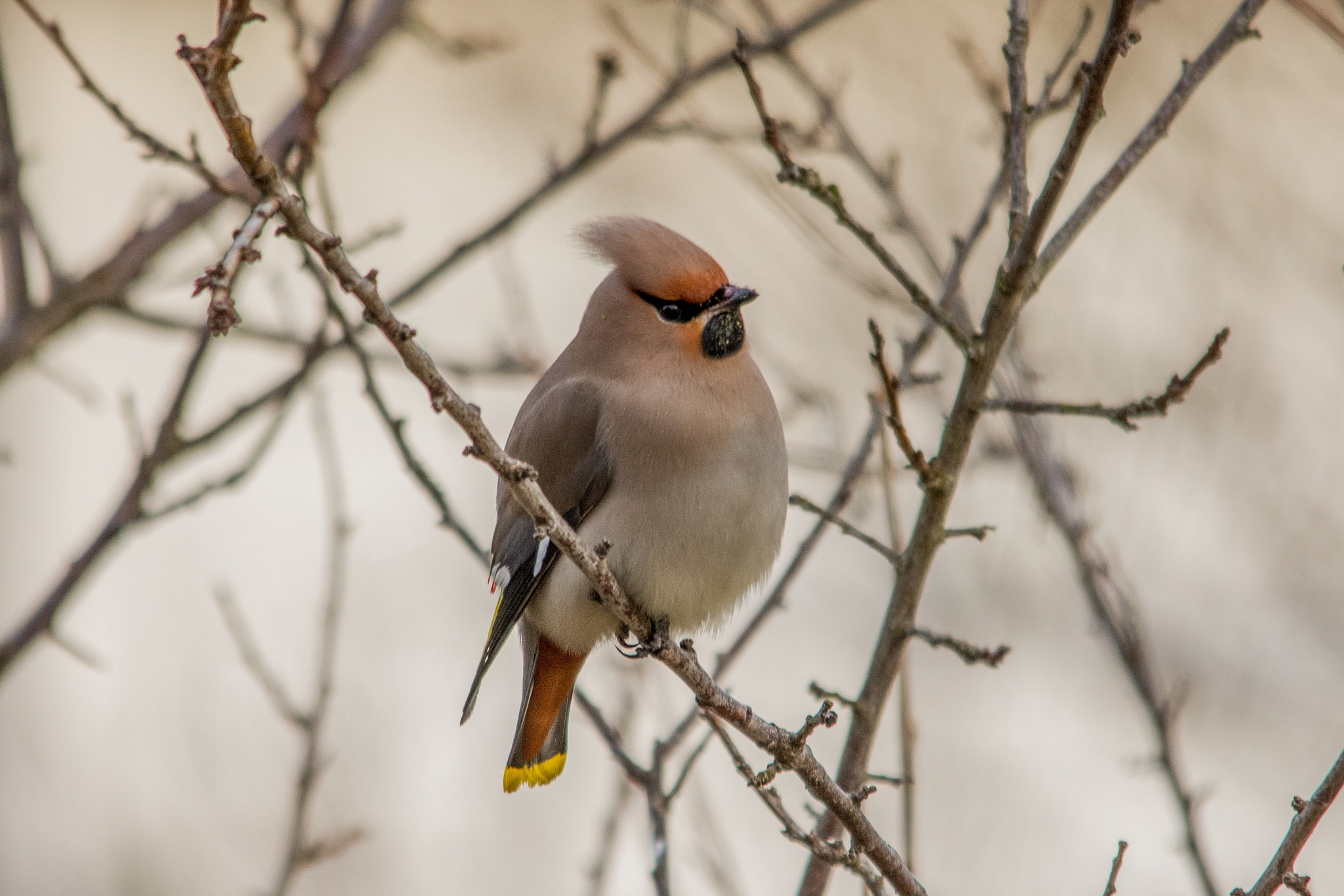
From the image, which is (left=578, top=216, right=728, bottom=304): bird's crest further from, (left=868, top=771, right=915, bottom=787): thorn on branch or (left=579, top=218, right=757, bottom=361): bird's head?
(left=868, top=771, right=915, bottom=787): thorn on branch

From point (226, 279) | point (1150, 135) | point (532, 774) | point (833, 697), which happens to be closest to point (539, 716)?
point (532, 774)

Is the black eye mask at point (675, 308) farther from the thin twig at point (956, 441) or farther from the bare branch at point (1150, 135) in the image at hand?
the bare branch at point (1150, 135)

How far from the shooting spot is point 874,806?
5449mm

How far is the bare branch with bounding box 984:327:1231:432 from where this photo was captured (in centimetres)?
244

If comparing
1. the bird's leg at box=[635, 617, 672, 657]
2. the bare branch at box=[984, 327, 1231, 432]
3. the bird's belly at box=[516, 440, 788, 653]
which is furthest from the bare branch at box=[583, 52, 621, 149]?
the bare branch at box=[984, 327, 1231, 432]

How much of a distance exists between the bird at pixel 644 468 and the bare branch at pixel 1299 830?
54.4 inches

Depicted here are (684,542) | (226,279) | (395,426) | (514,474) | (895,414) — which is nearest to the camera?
(226,279)

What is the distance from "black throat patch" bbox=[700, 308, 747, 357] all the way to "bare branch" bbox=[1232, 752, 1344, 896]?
165 centimetres

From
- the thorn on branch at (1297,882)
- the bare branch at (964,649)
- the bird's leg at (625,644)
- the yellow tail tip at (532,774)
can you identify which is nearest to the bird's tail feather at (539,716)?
the yellow tail tip at (532,774)

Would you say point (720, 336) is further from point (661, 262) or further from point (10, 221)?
point (10, 221)

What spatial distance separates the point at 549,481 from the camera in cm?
354

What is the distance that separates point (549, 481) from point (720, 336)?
1.72 feet

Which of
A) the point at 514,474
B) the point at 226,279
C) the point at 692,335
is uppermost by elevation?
the point at 692,335

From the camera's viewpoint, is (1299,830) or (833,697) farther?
(833,697)
